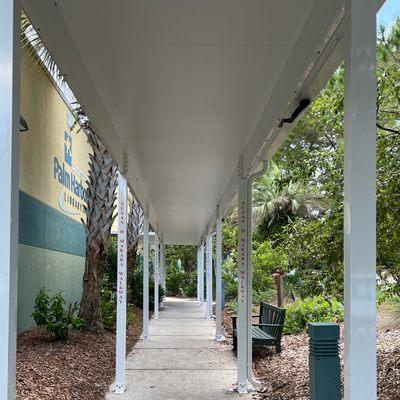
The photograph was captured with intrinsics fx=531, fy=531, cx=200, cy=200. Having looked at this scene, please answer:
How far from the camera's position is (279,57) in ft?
12.7

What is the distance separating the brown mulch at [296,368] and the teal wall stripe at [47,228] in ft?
15.0

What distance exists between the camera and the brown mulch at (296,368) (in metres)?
5.88

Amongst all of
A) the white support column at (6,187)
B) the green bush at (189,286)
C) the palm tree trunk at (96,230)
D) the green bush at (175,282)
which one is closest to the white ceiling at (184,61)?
the white support column at (6,187)

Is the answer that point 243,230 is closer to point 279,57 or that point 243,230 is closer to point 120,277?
point 120,277

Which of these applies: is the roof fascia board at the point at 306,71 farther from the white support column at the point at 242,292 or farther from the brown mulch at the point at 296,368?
the brown mulch at the point at 296,368

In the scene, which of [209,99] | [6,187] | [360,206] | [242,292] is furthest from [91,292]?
[360,206]

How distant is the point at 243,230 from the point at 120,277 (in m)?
1.69

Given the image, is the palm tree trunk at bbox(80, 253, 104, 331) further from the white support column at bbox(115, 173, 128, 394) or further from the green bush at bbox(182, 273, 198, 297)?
the green bush at bbox(182, 273, 198, 297)

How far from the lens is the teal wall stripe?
9.39 meters

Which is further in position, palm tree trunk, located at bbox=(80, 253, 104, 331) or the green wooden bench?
palm tree trunk, located at bbox=(80, 253, 104, 331)

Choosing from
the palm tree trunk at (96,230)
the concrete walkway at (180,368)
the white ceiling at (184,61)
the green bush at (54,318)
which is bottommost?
the concrete walkway at (180,368)

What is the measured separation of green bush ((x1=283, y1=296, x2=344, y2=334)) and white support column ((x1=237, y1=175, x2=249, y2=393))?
152 inches

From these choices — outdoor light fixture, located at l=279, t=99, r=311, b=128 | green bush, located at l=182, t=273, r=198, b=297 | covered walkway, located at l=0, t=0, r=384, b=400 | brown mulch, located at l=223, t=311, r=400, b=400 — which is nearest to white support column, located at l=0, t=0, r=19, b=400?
covered walkway, located at l=0, t=0, r=384, b=400

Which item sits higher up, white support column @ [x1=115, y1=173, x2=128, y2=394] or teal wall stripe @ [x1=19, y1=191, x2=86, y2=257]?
teal wall stripe @ [x1=19, y1=191, x2=86, y2=257]
